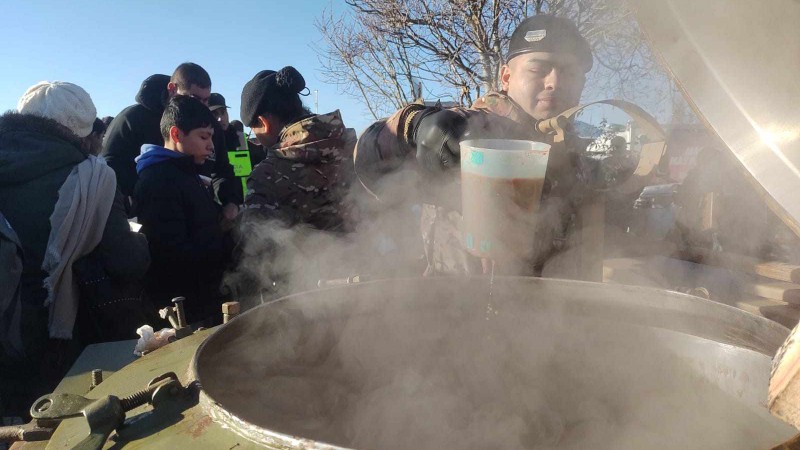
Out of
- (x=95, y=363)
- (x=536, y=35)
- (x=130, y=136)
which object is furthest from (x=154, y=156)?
(x=536, y=35)

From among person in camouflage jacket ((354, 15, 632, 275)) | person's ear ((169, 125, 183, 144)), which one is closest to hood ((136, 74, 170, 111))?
person's ear ((169, 125, 183, 144))

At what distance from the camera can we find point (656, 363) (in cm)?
152

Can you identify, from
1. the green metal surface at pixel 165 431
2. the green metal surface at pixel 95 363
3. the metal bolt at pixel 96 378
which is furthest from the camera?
the green metal surface at pixel 95 363

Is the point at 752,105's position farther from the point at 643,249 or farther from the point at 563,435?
the point at 643,249

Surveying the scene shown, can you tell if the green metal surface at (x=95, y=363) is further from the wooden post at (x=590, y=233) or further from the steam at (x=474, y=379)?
the wooden post at (x=590, y=233)

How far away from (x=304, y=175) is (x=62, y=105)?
1.49m

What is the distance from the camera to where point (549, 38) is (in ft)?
7.22

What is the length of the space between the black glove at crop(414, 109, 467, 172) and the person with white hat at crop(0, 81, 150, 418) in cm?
194

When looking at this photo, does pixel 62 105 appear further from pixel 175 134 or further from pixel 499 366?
pixel 499 366

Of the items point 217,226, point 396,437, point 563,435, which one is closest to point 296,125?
point 217,226

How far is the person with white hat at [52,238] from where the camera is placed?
7.98 feet

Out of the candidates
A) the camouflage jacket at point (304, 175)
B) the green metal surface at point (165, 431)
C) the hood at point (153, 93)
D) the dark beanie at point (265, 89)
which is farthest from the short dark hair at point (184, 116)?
the green metal surface at point (165, 431)

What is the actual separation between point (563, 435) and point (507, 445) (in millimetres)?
177

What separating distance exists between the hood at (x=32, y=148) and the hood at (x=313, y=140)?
1.14 metres
